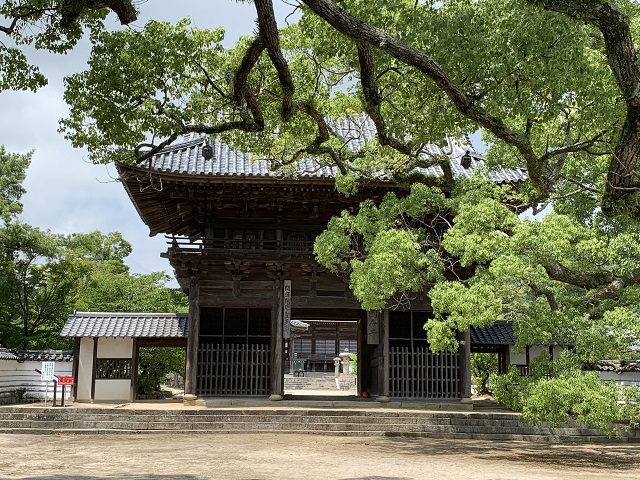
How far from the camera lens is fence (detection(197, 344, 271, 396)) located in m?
18.1

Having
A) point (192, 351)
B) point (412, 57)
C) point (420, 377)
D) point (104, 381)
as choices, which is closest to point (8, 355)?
point (104, 381)

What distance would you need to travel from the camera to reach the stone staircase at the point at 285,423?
50.1 feet

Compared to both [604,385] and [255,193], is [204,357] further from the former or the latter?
[604,385]

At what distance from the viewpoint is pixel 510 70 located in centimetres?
923

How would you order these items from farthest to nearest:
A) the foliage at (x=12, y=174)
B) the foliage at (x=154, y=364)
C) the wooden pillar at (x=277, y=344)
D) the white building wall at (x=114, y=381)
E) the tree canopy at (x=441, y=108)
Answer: the foliage at (x=12, y=174), the foliage at (x=154, y=364), the white building wall at (x=114, y=381), the wooden pillar at (x=277, y=344), the tree canopy at (x=441, y=108)

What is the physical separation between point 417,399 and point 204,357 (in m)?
5.94

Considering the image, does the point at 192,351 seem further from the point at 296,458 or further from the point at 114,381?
the point at 296,458

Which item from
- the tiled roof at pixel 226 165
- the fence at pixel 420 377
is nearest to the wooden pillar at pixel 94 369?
the tiled roof at pixel 226 165

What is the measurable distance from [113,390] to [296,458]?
11.2 meters

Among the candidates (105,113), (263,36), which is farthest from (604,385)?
(105,113)

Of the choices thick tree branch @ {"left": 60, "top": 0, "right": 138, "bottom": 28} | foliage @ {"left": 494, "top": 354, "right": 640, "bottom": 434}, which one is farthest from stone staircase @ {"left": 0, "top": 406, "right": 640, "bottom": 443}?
thick tree branch @ {"left": 60, "top": 0, "right": 138, "bottom": 28}

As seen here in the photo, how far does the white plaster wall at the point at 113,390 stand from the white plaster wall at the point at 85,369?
1.02 ft

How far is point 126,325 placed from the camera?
20.9m

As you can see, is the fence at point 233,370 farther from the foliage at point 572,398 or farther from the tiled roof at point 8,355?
the foliage at point 572,398
